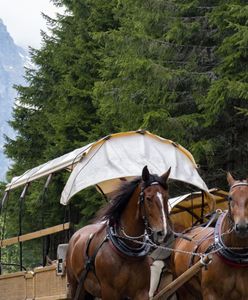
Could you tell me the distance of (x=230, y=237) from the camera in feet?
27.3

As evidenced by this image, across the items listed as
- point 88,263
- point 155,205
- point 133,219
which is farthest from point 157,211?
point 88,263

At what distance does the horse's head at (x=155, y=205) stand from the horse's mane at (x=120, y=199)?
48cm

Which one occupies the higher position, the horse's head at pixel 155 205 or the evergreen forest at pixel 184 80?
the evergreen forest at pixel 184 80

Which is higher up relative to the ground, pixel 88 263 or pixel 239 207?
pixel 239 207

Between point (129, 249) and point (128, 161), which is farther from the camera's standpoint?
point (128, 161)

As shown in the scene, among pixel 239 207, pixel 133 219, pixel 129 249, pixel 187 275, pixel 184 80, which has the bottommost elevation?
pixel 187 275

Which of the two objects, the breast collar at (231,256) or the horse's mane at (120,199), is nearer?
the breast collar at (231,256)

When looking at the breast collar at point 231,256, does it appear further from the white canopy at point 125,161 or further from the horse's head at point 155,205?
the white canopy at point 125,161

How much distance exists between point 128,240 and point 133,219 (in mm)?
262

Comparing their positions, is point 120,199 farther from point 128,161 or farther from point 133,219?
point 128,161

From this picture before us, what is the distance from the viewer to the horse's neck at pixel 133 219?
8.77 metres

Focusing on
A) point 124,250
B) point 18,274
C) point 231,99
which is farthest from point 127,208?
point 231,99

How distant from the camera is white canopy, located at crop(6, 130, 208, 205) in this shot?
1057 cm

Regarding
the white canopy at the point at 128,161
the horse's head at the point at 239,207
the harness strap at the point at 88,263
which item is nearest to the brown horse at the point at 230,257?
the horse's head at the point at 239,207
